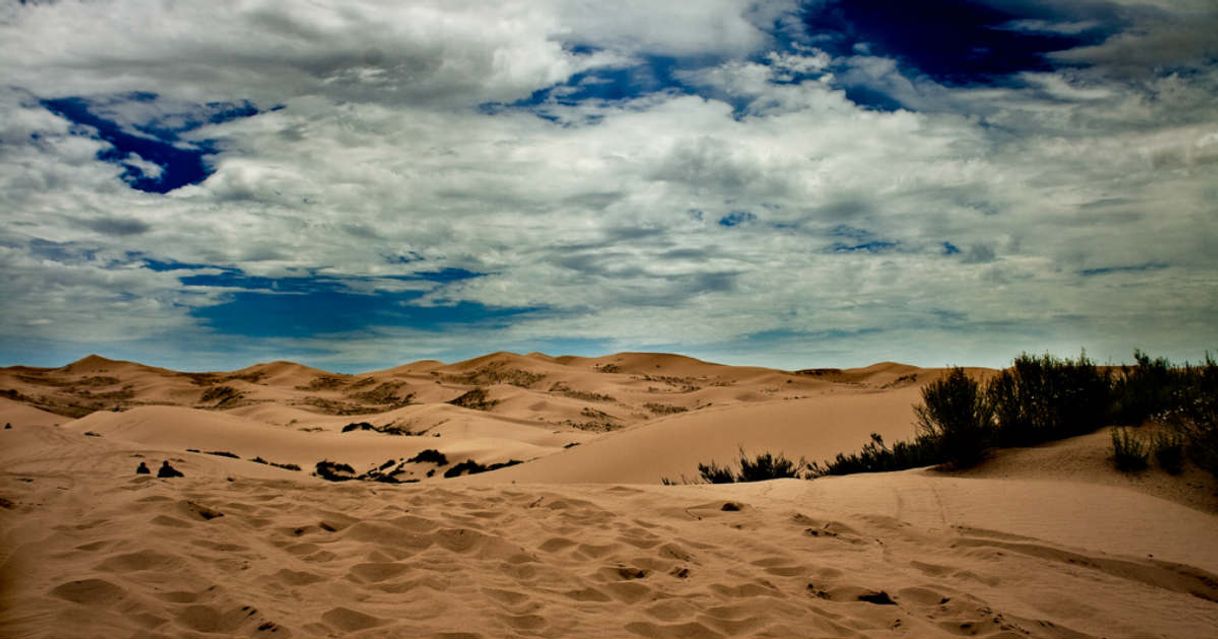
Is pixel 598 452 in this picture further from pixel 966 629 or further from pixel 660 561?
pixel 966 629

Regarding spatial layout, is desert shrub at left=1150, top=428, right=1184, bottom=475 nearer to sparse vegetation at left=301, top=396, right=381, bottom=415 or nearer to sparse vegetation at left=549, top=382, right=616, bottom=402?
sparse vegetation at left=549, top=382, right=616, bottom=402

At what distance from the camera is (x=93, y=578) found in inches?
151

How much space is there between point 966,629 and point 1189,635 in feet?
4.15

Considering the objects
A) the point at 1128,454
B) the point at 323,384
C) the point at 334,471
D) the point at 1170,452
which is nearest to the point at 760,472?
the point at 1128,454

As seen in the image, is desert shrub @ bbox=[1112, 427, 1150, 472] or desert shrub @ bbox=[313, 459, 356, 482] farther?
desert shrub @ bbox=[313, 459, 356, 482]

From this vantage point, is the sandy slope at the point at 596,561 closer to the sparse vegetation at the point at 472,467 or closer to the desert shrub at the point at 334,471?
the desert shrub at the point at 334,471

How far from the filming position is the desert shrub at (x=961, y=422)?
8570 millimetres

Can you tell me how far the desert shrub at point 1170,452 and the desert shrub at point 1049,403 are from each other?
4.63 ft

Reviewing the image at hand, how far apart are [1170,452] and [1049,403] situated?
1.82 metres

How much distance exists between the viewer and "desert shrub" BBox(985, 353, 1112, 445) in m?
8.85

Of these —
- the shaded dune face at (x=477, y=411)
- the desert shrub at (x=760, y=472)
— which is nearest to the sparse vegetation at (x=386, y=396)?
the shaded dune face at (x=477, y=411)

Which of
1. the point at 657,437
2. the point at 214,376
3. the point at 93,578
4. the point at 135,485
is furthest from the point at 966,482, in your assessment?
the point at 214,376

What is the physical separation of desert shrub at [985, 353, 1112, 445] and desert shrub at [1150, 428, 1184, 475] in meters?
1.41

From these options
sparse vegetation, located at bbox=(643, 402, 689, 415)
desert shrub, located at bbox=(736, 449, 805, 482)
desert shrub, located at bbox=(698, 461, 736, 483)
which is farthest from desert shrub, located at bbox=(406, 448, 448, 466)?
sparse vegetation, located at bbox=(643, 402, 689, 415)
